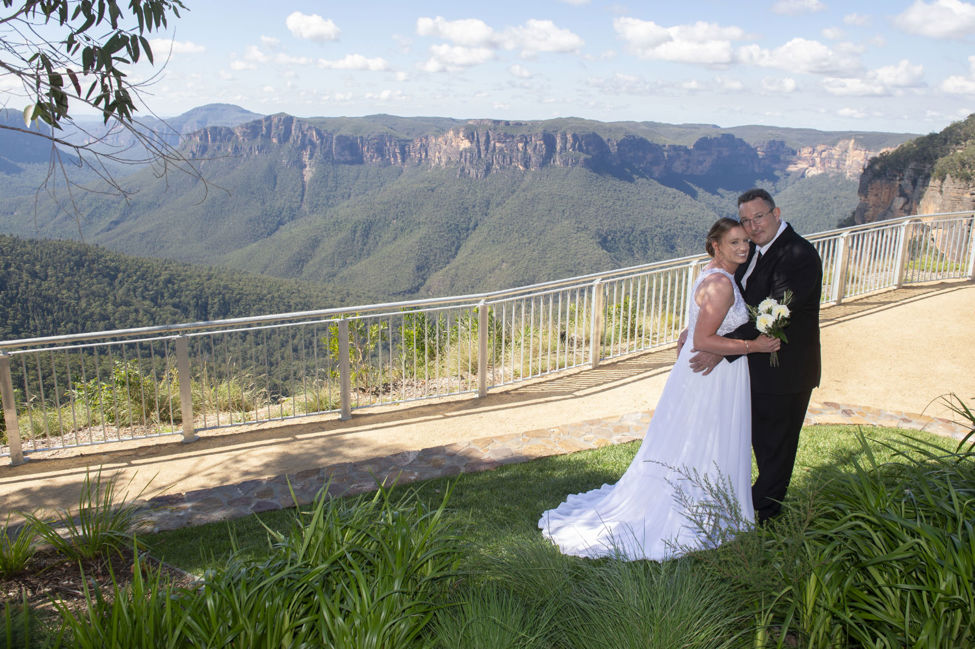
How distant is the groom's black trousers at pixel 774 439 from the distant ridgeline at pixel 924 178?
3146cm

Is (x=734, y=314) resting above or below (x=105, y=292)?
above

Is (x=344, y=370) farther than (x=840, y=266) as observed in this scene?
No

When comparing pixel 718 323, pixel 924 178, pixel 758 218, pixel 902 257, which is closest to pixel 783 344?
pixel 718 323

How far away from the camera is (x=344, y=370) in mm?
6406

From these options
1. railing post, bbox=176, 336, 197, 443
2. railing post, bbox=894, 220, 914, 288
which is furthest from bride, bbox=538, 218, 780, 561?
railing post, bbox=894, 220, 914, 288

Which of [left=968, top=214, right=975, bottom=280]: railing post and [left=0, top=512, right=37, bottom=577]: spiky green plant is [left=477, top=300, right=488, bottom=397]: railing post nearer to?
[left=0, top=512, right=37, bottom=577]: spiky green plant

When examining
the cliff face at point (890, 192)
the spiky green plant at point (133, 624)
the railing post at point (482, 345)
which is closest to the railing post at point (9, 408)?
the spiky green plant at point (133, 624)

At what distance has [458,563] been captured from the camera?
294cm

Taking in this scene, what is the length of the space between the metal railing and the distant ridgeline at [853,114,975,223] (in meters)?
23.3

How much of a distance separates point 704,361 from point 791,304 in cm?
52

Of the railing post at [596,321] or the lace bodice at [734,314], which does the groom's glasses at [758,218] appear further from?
the railing post at [596,321]

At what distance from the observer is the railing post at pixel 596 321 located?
Answer: 7586 millimetres

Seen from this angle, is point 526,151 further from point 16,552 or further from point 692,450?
point 16,552

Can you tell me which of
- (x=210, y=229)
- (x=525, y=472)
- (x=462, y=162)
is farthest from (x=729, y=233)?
(x=210, y=229)
